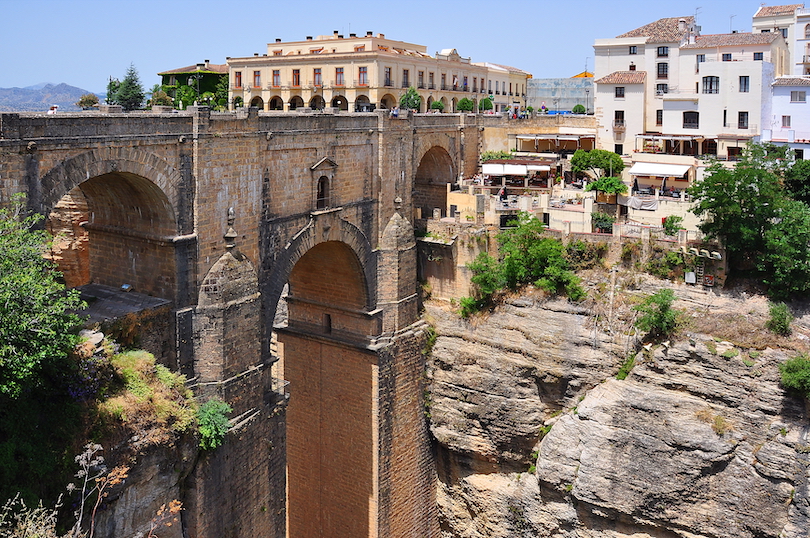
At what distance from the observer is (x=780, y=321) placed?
2477cm

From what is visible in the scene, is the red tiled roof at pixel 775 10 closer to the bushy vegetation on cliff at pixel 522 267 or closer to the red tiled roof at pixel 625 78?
the red tiled roof at pixel 625 78

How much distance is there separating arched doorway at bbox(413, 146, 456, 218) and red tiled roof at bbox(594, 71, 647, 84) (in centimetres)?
1148

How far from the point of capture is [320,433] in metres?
28.9

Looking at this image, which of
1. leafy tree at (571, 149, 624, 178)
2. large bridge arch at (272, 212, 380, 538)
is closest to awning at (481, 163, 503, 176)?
leafy tree at (571, 149, 624, 178)

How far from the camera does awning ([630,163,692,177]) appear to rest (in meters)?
32.4

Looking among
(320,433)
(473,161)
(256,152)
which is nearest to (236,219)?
(256,152)

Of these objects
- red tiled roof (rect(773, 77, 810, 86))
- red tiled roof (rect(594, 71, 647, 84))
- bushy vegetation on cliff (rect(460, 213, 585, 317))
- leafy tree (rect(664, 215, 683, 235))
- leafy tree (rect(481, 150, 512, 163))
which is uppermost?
red tiled roof (rect(594, 71, 647, 84))

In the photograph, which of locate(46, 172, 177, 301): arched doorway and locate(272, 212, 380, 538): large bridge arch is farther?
locate(272, 212, 380, 538): large bridge arch

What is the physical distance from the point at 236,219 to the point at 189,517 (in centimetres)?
772

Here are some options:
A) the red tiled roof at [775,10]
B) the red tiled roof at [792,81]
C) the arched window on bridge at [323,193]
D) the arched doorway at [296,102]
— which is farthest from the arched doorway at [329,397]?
the red tiled roof at [775,10]

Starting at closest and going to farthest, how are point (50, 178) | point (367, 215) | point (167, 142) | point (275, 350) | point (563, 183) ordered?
1. point (50, 178)
2. point (167, 142)
3. point (367, 215)
4. point (275, 350)
5. point (563, 183)

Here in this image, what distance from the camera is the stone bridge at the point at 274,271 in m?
19.2

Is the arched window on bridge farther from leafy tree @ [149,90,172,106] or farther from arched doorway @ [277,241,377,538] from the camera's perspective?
leafy tree @ [149,90,172,106]

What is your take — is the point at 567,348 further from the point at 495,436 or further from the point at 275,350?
the point at 275,350
